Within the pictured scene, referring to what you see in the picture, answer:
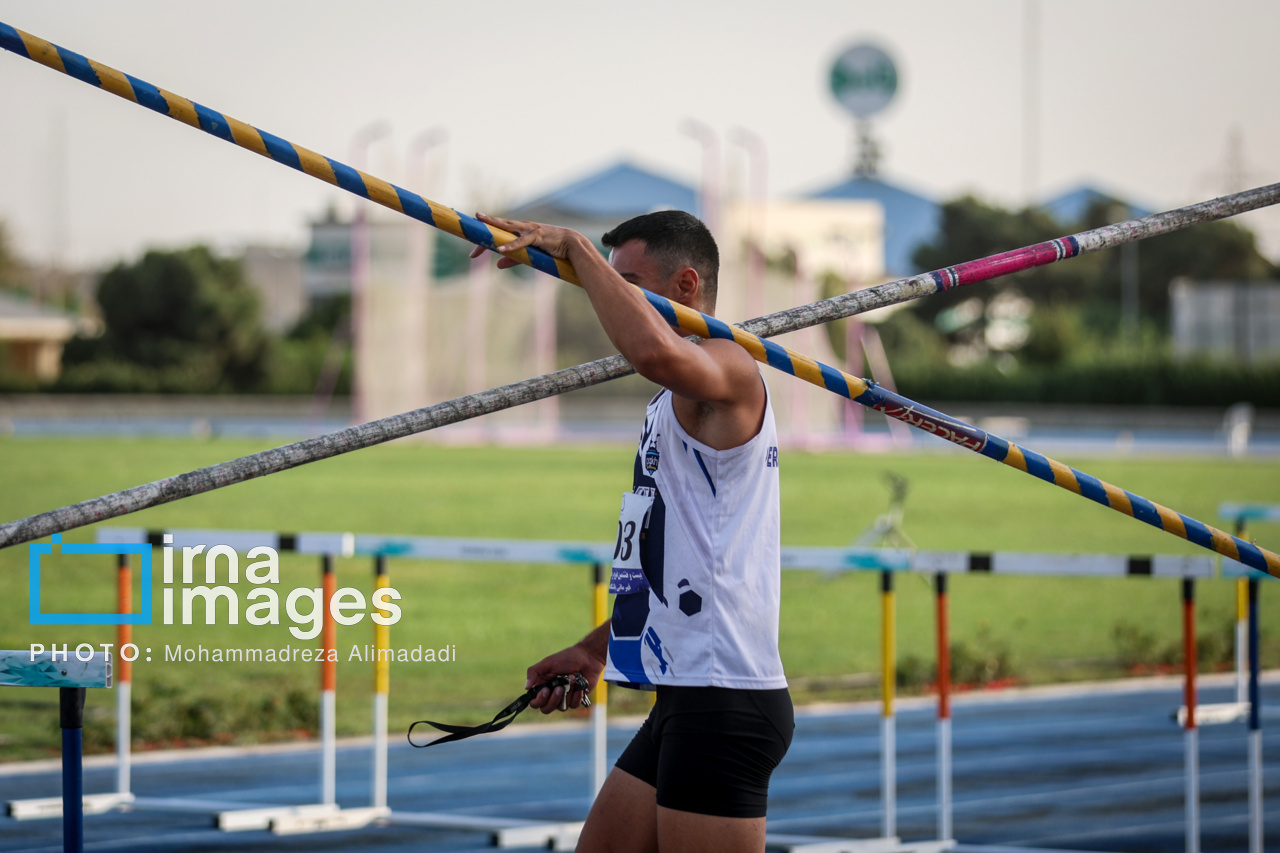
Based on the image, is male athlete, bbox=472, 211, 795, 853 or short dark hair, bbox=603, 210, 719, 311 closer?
male athlete, bbox=472, 211, 795, 853

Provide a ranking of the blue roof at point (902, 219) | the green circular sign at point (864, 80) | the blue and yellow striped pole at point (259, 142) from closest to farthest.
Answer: the blue and yellow striped pole at point (259, 142), the green circular sign at point (864, 80), the blue roof at point (902, 219)

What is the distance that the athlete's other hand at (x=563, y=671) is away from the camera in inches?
125

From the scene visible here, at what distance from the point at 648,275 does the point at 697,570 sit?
1.99 feet

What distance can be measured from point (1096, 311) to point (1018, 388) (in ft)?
58.8

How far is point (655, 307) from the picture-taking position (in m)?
2.70

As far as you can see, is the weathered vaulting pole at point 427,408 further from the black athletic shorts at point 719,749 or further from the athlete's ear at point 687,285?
the black athletic shorts at point 719,749

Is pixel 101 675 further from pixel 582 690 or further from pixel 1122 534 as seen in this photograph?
pixel 1122 534

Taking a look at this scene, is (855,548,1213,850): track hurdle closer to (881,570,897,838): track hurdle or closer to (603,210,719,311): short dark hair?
(881,570,897,838): track hurdle

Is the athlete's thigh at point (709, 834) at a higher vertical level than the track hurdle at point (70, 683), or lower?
lower

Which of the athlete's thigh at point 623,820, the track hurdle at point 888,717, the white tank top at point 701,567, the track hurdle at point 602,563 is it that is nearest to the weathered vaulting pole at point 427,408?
the white tank top at point 701,567

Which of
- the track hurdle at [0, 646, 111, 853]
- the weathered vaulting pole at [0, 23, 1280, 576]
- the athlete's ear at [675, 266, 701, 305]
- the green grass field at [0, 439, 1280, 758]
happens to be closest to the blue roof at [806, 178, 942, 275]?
the green grass field at [0, 439, 1280, 758]

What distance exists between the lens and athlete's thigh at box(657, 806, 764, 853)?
2.72 m

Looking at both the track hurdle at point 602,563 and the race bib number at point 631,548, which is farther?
the track hurdle at point 602,563

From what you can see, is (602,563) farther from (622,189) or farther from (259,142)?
(622,189)
